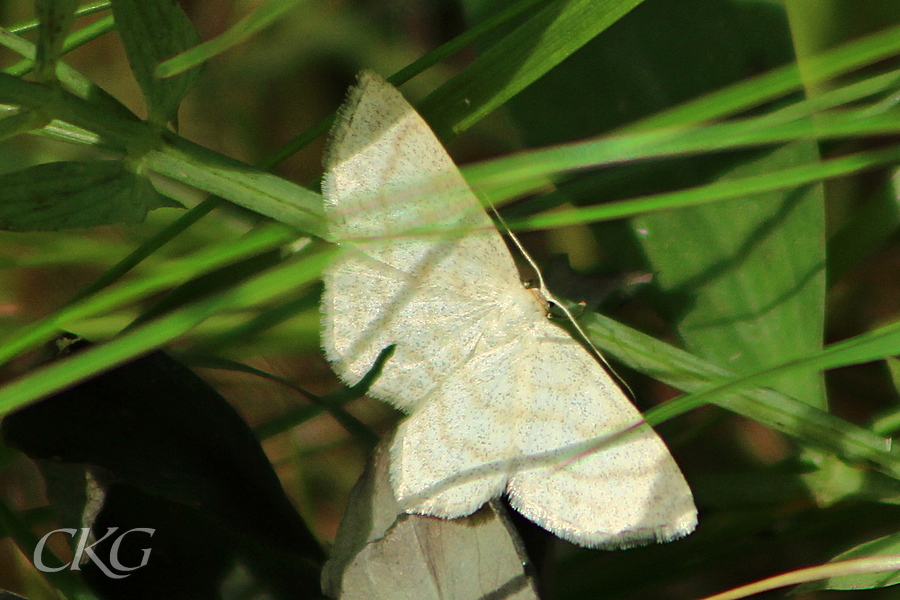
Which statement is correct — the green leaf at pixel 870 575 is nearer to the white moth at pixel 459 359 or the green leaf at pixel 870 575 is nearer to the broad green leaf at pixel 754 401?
the broad green leaf at pixel 754 401

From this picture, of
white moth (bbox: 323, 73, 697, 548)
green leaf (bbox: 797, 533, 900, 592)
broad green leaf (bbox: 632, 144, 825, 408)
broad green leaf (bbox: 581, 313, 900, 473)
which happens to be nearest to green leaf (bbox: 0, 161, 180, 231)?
white moth (bbox: 323, 73, 697, 548)

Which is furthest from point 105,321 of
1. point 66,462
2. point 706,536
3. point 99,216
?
point 706,536

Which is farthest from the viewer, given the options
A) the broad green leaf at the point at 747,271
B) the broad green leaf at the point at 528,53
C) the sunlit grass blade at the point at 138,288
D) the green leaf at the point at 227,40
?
the broad green leaf at the point at 747,271

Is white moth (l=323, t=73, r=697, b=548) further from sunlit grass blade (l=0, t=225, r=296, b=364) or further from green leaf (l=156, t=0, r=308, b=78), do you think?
green leaf (l=156, t=0, r=308, b=78)

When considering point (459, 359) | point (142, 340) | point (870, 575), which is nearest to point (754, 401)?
point (870, 575)

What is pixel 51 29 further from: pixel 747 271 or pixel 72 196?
pixel 747 271

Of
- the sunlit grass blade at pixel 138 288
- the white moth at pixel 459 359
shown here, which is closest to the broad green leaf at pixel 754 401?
the white moth at pixel 459 359

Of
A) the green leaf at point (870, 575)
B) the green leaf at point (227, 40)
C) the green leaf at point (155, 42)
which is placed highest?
the green leaf at point (155, 42)
